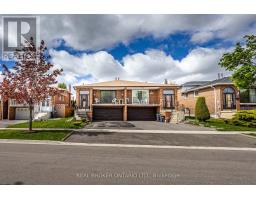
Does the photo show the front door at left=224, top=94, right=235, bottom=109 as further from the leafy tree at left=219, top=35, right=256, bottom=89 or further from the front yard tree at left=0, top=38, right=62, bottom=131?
the front yard tree at left=0, top=38, right=62, bottom=131

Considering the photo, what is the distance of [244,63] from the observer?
12.5 metres

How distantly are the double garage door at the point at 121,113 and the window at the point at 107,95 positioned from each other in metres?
1.32

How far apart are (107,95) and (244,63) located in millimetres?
19680

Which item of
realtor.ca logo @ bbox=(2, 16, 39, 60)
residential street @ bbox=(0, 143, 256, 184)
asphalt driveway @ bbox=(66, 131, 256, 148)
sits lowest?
asphalt driveway @ bbox=(66, 131, 256, 148)

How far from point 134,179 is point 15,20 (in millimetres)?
10949

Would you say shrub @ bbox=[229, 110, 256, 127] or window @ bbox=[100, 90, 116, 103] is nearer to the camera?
shrub @ bbox=[229, 110, 256, 127]

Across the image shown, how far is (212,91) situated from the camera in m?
27.3

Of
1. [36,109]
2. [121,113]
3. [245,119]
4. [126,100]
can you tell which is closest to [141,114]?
[121,113]

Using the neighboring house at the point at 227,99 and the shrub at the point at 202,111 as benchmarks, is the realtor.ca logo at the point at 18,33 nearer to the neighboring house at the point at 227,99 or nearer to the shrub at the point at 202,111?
the shrub at the point at 202,111

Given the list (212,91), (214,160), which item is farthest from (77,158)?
(212,91)

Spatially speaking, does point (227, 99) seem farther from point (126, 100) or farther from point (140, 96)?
point (126, 100)

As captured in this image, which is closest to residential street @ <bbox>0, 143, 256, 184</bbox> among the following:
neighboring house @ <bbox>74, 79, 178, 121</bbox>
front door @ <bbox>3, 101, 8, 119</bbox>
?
neighboring house @ <bbox>74, 79, 178, 121</bbox>

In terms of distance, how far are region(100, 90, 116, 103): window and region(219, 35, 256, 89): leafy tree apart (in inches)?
722

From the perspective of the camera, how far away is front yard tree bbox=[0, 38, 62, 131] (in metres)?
13.7
